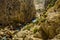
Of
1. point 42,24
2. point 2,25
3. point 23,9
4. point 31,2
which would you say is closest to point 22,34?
point 42,24

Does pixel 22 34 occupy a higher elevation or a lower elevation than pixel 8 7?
lower

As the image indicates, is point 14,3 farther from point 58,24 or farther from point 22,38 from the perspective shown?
point 58,24

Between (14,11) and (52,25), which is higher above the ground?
(14,11)

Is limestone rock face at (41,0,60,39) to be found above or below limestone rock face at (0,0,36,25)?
below

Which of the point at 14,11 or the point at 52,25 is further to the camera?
the point at 14,11

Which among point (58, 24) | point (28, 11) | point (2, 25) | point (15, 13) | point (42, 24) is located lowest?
point (58, 24)

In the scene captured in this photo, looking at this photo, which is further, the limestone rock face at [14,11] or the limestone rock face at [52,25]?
the limestone rock face at [14,11]

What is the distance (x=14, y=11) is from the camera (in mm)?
27516

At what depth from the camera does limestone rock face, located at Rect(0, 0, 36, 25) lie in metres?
26.7

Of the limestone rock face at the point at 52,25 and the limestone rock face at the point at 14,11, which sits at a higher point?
the limestone rock face at the point at 14,11

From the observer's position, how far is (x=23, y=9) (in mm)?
29484

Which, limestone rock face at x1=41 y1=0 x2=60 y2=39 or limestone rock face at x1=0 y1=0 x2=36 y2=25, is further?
limestone rock face at x1=0 y1=0 x2=36 y2=25

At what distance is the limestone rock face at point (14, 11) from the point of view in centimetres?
2666

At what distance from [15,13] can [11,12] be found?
2.29 ft
